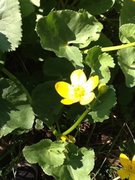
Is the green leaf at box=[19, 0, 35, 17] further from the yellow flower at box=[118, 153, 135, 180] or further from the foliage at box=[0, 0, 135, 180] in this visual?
the yellow flower at box=[118, 153, 135, 180]

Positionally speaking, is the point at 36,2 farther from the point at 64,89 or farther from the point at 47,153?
the point at 47,153

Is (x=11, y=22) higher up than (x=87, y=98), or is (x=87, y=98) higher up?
(x=11, y=22)

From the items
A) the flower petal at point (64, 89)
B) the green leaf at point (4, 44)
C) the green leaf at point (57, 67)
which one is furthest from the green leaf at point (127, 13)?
the green leaf at point (4, 44)

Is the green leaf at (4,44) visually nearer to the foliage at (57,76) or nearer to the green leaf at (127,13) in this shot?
the foliage at (57,76)

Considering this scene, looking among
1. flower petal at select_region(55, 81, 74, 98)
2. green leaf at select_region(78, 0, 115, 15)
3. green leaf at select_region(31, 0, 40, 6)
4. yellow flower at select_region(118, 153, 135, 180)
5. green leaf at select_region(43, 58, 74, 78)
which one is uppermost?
green leaf at select_region(31, 0, 40, 6)

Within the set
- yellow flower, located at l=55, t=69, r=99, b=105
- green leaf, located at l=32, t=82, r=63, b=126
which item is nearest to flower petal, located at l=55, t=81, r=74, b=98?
yellow flower, located at l=55, t=69, r=99, b=105

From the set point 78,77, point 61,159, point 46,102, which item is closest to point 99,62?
point 78,77
